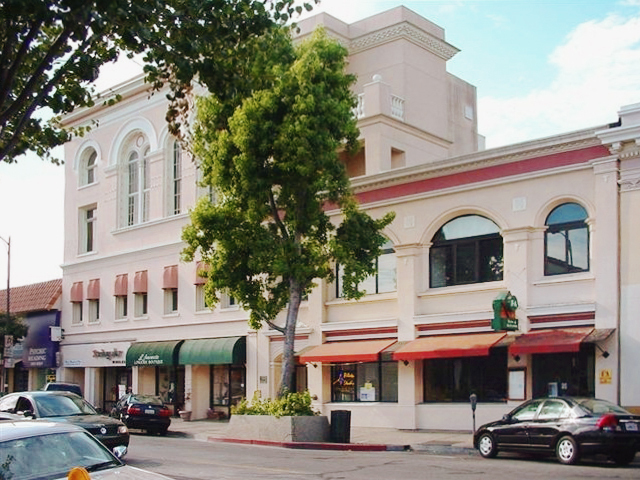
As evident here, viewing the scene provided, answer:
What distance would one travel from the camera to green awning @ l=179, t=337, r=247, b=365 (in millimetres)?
35812

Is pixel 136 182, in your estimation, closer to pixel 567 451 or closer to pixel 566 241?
pixel 566 241

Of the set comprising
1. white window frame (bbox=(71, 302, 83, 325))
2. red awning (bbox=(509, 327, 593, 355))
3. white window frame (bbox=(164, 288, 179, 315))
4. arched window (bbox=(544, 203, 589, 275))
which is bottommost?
red awning (bbox=(509, 327, 593, 355))

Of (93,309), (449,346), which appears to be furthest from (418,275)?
(93,309)

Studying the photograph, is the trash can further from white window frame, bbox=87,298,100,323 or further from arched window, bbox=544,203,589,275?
white window frame, bbox=87,298,100,323

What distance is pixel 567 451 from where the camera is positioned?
62.7 ft

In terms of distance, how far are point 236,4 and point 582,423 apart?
1154 cm

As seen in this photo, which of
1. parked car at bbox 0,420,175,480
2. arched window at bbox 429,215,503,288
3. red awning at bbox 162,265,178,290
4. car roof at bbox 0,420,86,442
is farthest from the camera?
red awning at bbox 162,265,178,290

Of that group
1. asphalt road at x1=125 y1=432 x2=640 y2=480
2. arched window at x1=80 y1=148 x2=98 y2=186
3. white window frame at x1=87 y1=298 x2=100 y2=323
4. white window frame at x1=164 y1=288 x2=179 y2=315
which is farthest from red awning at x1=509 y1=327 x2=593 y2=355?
arched window at x1=80 y1=148 x2=98 y2=186

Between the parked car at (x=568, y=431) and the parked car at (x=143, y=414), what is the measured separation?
1339cm

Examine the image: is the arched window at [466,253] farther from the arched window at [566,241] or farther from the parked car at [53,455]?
the parked car at [53,455]

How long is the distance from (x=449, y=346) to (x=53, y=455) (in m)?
19.2

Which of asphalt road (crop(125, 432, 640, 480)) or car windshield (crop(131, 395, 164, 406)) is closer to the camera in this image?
asphalt road (crop(125, 432, 640, 480))

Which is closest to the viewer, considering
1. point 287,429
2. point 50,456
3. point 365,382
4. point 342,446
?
point 50,456

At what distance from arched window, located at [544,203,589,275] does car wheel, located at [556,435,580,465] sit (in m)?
7.81
